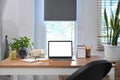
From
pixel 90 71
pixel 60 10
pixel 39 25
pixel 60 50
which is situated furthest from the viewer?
pixel 39 25

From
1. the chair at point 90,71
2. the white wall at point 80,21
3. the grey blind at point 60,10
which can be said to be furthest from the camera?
the white wall at point 80,21

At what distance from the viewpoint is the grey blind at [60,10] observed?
4312mm

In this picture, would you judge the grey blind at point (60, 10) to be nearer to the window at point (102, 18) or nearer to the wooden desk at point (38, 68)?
the window at point (102, 18)

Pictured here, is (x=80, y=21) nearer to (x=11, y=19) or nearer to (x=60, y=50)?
(x=11, y=19)

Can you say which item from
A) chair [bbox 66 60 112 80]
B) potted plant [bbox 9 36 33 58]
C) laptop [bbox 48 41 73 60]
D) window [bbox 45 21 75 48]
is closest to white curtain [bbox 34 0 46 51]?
window [bbox 45 21 75 48]

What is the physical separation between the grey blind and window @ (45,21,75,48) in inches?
5.9

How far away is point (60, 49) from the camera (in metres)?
3.10

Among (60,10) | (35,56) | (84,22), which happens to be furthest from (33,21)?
(35,56)

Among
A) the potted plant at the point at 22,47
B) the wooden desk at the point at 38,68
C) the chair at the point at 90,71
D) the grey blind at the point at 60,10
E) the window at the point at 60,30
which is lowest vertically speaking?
the wooden desk at the point at 38,68

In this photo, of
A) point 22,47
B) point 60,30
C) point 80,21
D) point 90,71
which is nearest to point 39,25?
point 60,30

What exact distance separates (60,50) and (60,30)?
1.43 m

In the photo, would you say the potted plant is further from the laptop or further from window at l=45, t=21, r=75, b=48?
window at l=45, t=21, r=75, b=48

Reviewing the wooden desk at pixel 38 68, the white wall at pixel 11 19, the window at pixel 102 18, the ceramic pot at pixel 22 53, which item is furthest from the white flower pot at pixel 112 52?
the white wall at pixel 11 19

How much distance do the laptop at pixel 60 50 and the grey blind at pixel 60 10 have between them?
1317 millimetres
